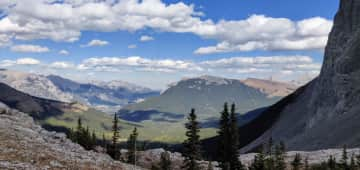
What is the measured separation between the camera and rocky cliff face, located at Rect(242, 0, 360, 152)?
479ft

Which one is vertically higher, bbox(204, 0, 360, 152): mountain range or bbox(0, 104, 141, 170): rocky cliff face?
bbox(204, 0, 360, 152): mountain range

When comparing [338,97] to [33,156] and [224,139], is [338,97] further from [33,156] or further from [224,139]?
[33,156]

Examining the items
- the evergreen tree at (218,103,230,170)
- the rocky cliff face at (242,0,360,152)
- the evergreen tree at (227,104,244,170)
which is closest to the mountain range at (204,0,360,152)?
the rocky cliff face at (242,0,360,152)

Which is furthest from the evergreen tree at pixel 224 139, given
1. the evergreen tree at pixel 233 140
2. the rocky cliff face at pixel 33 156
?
the rocky cliff face at pixel 33 156

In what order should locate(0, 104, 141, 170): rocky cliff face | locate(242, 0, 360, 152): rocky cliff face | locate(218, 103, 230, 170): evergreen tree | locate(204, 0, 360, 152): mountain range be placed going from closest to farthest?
locate(0, 104, 141, 170): rocky cliff face < locate(218, 103, 230, 170): evergreen tree < locate(204, 0, 360, 152): mountain range < locate(242, 0, 360, 152): rocky cliff face

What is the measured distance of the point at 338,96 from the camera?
17562 cm

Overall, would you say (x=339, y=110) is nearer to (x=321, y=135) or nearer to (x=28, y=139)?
(x=321, y=135)

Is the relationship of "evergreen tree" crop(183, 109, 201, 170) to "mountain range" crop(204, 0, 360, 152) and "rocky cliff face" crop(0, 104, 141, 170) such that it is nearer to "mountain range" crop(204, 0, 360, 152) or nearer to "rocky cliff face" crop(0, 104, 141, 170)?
"rocky cliff face" crop(0, 104, 141, 170)

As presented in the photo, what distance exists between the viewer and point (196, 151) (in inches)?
2366

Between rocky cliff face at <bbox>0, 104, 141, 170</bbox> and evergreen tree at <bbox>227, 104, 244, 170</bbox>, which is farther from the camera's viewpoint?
evergreen tree at <bbox>227, 104, 244, 170</bbox>

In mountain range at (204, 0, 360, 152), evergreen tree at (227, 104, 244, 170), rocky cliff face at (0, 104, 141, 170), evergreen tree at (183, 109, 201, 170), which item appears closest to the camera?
rocky cliff face at (0, 104, 141, 170)

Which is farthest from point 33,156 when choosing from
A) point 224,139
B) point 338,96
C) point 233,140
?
point 338,96

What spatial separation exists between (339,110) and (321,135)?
20.9 meters

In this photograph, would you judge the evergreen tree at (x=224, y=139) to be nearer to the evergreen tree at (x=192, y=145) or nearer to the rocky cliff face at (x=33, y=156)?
the evergreen tree at (x=192, y=145)
